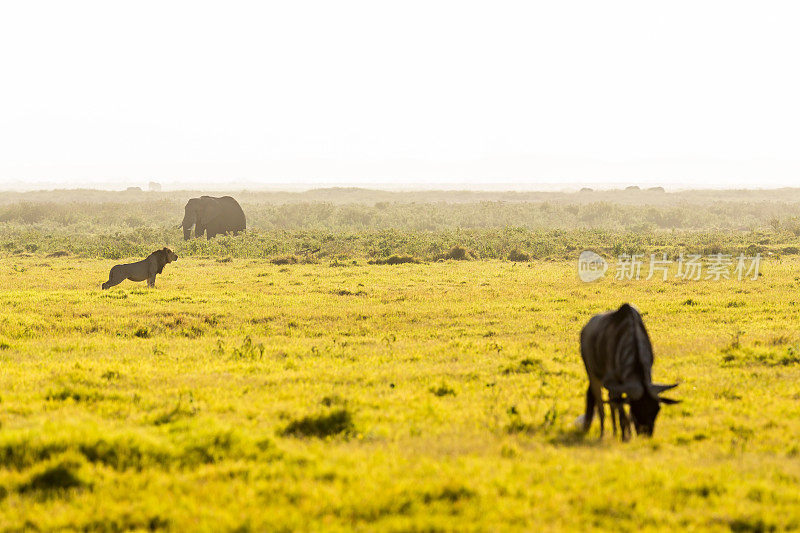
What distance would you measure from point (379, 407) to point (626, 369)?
3798mm

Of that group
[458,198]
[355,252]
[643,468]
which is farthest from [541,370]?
[458,198]

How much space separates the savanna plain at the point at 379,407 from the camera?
6.23 metres

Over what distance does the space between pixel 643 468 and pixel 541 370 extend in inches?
222

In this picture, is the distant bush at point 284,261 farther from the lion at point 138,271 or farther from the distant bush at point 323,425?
the distant bush at point 323,425

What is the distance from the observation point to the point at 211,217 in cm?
5003

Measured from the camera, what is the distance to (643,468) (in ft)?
23.9

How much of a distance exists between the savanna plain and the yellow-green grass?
1.4 inches

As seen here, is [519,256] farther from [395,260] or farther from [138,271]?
[138,271]

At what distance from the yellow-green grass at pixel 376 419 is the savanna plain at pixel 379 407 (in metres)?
0.04

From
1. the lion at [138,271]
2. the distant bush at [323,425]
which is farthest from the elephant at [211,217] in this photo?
the distant bush at [323,425]

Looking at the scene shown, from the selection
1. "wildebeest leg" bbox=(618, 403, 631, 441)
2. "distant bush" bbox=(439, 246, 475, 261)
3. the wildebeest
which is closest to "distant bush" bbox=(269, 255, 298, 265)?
"distant bush" bbox=(439, 246, 475, 261)

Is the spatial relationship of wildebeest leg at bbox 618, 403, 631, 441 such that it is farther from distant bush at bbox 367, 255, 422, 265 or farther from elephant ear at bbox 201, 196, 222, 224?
elephant ear at bbox 201, 196, 222, 224

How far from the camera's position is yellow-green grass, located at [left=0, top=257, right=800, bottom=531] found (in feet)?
20.3

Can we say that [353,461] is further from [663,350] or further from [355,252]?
[355,252]
